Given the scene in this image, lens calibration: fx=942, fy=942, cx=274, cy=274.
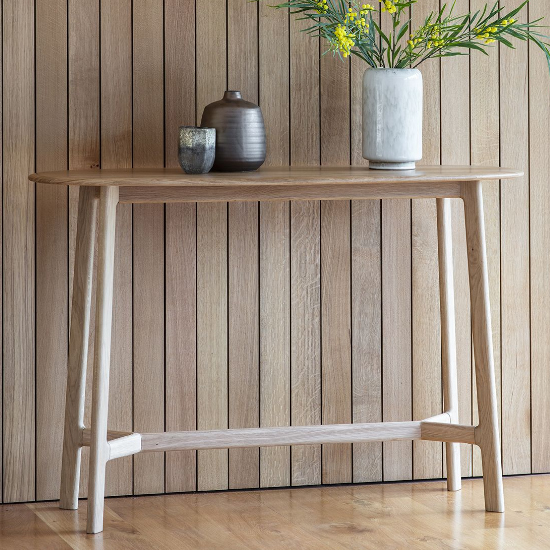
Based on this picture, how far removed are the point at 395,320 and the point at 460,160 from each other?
1.62ft

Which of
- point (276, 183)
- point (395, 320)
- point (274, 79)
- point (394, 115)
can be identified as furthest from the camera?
point (395, 320)

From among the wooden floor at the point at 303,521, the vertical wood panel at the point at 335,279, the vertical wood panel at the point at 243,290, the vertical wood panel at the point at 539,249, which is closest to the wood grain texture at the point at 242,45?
the vertical wood panel at the point at 243,290

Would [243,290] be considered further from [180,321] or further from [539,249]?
[539,249]

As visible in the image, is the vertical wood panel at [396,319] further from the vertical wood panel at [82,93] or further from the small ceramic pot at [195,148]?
the vertical wood panel at [82,93]

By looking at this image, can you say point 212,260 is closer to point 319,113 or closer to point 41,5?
point 319,113

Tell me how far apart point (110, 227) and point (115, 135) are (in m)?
0.42

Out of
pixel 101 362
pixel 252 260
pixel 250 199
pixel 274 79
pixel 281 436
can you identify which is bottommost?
pixel 281 436

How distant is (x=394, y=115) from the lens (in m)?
2.34

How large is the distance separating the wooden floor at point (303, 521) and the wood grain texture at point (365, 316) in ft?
0.73

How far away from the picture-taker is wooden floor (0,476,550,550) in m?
2.18

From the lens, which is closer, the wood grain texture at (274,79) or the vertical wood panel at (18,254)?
the vertical wood panel at (18,254)

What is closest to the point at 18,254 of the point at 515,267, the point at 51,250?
the point at 51,250

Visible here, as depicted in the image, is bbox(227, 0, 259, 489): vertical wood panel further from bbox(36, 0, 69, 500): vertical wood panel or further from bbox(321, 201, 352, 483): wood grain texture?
bbox(36, 0, 69, 500): vertical wood panel

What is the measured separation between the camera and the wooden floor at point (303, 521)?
7.16ft
